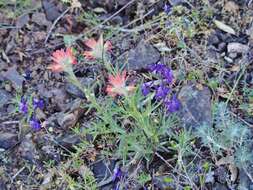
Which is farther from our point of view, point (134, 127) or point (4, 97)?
point (4, 97)

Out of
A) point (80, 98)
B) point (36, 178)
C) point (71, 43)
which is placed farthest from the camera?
point (71, 43)

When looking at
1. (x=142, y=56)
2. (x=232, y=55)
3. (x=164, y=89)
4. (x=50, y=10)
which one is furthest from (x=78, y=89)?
(x=232, y=55)

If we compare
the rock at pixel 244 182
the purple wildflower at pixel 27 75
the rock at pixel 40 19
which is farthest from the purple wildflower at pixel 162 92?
the rock at pixel 40 19

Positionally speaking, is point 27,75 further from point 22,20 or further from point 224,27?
point 224,27

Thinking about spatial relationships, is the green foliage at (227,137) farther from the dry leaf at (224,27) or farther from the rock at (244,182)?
the dry leaf at (224,27)

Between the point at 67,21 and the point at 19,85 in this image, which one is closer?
the point at 19,85

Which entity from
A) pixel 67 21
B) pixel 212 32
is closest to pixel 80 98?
pixel 67 21

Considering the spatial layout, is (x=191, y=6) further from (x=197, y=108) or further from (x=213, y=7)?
(x=197, y=108)
